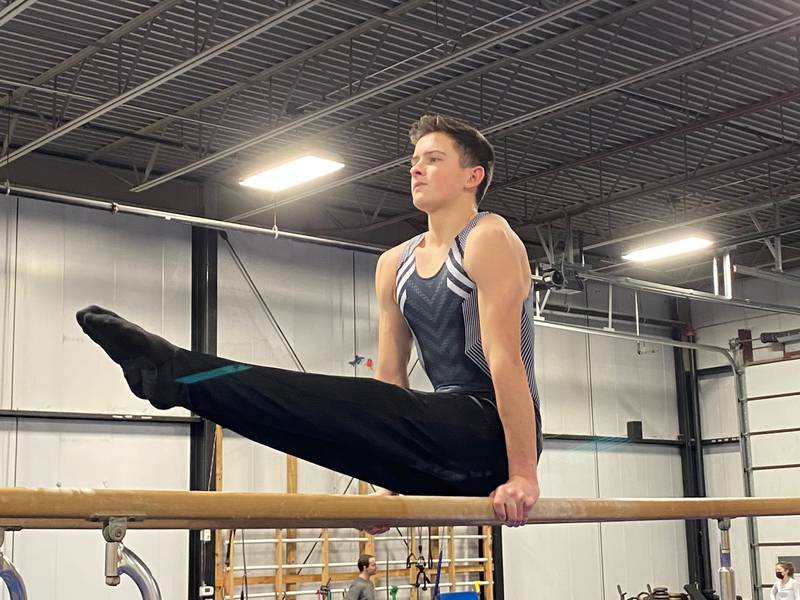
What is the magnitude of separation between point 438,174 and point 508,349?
1.83 feet

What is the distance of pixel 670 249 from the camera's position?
564 inches

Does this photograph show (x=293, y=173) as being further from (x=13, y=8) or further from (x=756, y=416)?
(x=756, y=416)

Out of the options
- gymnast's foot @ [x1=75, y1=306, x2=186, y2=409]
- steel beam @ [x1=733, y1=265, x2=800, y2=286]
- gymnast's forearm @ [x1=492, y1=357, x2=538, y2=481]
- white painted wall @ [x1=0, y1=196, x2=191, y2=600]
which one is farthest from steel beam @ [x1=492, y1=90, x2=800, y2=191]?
gymnast's foot @ [x1=75, y1=306, x2=186, y2=409]

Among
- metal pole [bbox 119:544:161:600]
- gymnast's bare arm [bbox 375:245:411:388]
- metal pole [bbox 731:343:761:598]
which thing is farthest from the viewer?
metal pole [bbox 731:343:761:598]

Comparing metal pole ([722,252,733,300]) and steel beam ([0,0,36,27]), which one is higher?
steel beam ([0,0,36,27])

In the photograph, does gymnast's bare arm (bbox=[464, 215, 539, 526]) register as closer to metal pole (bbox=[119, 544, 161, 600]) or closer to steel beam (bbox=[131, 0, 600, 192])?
metal pole (bbox=[119, 544, 161, 600])

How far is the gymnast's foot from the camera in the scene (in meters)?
2.25

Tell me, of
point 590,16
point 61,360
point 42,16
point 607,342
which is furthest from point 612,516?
point 607,342

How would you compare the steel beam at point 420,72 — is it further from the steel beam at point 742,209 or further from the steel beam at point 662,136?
the steel beam at point 742,209

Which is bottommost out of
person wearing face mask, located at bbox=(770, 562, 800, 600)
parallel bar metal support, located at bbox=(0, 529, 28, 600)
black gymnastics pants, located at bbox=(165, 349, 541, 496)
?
person wearing face mask, located at bbox=(770, 562, 800, 600)

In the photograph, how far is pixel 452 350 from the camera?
115 inches

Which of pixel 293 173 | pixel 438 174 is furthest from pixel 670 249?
pixel 438 174

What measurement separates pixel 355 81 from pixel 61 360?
4.59m

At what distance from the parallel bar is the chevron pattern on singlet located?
37cm
